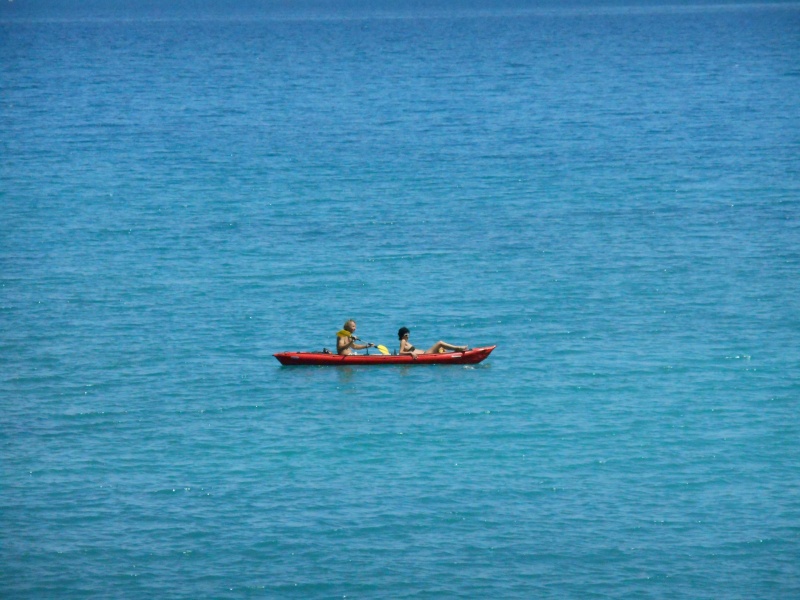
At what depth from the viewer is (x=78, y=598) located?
82.6ft

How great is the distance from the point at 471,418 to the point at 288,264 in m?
19.1

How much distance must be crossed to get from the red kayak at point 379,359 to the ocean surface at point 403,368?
1.19ft

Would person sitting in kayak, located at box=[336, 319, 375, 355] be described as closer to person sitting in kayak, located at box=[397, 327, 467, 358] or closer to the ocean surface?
the ocean surface

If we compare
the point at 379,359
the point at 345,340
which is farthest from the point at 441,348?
the point at 345,340

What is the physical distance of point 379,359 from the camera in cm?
3888

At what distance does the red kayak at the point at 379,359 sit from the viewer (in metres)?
38.7

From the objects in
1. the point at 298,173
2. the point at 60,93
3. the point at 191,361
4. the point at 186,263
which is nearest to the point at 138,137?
the point at 298,173

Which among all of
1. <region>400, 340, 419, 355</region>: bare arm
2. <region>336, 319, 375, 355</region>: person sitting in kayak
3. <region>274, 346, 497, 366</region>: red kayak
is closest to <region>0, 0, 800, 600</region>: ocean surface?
<region>274, 346, 497, 366</region>: red kayak

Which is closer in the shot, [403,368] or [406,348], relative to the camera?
[406,348]

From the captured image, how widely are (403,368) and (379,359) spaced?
0.78 m

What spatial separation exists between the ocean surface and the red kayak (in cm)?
36

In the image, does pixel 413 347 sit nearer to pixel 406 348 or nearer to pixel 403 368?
pixel 406 348

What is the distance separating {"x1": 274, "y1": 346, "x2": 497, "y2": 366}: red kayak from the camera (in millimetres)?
38719

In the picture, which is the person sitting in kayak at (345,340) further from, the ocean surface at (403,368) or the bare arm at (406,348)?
the bare arm at (406,348)
